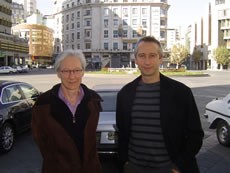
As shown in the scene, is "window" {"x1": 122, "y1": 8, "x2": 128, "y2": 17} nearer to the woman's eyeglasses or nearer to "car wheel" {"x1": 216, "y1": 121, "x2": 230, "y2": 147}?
"car wheel" {"x1": 216, "y1": 121, "x2": 230, "y2": 147}

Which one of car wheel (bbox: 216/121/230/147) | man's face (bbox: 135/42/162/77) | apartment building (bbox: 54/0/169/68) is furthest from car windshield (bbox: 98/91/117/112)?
apartment building (bbox: 54/0/169/68)

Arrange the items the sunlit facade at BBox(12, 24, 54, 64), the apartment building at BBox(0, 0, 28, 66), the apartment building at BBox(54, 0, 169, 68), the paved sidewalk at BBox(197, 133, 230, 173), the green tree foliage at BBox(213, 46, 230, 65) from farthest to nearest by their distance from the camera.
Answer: the sunlit facade at BBox(12, 24, 54, 64)
the apartment building at BBox(54, 0, 169, 68)
the green tree foliage at BBox(213, 46, 230, 65)
the apartment building at BBox(0, 0, 28, 66)
the paved sidewalk at BBox(197, 133, 230, 173)

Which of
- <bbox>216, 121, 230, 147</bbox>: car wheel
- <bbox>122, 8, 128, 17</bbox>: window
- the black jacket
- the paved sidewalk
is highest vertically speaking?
<bbox>122, 8, 128, 17</bbox>: window

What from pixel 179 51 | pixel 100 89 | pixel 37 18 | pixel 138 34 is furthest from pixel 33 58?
pixel 100 89

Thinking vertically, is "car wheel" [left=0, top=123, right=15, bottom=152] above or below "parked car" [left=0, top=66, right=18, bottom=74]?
below

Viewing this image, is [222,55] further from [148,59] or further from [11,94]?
[148,59]

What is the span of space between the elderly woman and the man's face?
522mm

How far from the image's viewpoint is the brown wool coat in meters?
2.76

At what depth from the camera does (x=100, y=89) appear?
7.94 meters

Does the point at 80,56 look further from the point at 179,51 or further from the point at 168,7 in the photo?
the point at 168,7

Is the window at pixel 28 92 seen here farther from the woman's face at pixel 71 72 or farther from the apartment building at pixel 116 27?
the apartment building at pixel 116 27

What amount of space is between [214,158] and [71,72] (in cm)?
513

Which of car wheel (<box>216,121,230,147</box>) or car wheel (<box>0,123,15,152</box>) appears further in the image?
car wheel (<box>216,121,230,147</box>)

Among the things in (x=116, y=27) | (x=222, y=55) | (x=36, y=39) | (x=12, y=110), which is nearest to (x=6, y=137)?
(x=12, y=110)
